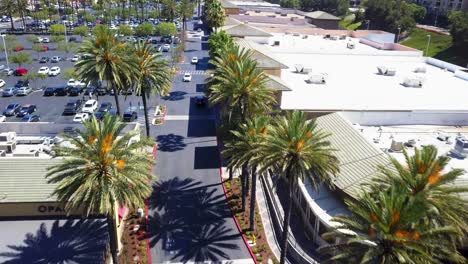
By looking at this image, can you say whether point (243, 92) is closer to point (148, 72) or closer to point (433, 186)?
point (148, 72)

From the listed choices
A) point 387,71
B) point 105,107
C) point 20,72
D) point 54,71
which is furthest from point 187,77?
point 387,71

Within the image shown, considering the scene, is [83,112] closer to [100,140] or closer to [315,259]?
[100,140]

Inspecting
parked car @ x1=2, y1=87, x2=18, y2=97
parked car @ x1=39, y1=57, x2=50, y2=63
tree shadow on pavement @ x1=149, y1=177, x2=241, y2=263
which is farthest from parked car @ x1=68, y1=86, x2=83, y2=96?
tree shadow on pavement @ x1=149, y1=177, x2=241, y2=263

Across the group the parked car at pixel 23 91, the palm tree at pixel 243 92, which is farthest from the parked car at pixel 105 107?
the palm tree at pixel 243 92

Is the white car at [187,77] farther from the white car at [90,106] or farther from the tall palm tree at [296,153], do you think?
the tall palm tree at [296,153]

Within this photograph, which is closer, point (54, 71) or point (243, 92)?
point (243, 92)

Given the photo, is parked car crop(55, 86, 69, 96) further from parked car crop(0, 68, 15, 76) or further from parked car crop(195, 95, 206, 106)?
parked car crop(195, 95, 206, 106)
